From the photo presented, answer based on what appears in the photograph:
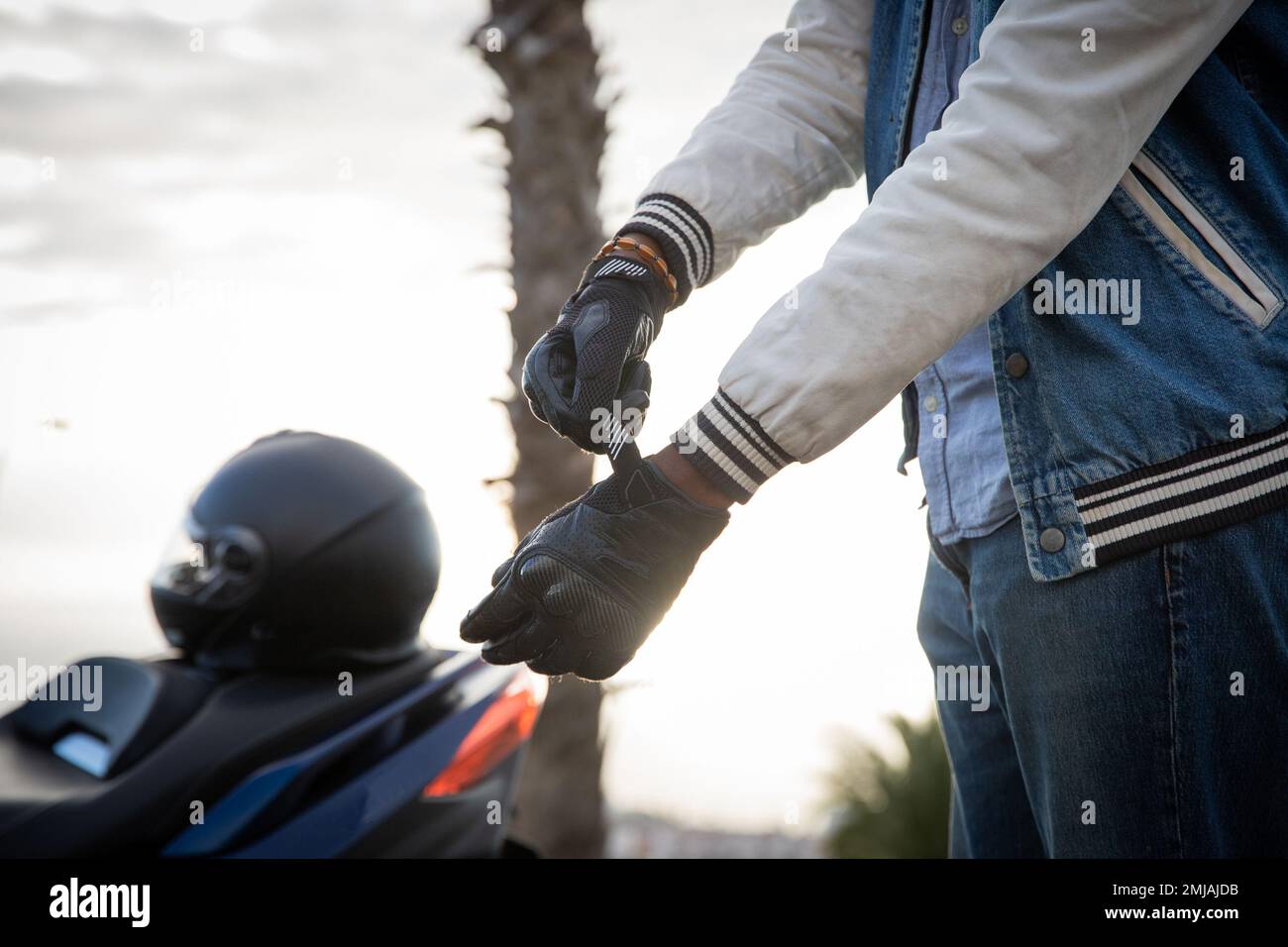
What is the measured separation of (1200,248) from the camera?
105 cm

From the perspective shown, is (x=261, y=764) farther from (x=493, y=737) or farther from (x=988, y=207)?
(x=988, y=207)

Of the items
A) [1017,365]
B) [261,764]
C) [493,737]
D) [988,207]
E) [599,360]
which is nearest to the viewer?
[988,207]

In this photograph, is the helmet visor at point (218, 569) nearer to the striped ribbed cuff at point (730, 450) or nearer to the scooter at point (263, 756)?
the scooter at point (263, 756)

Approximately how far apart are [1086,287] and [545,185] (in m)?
2.70

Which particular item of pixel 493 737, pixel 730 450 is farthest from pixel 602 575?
pixel 493 737

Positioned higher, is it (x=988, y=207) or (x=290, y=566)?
(x=988, y=207)

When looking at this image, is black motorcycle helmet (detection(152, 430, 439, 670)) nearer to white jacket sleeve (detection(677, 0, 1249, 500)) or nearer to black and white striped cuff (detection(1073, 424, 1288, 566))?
white jacket sleeve (detection(677, 0, 1249, 500))

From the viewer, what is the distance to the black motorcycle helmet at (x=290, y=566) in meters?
1.62

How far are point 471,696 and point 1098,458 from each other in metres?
1.17

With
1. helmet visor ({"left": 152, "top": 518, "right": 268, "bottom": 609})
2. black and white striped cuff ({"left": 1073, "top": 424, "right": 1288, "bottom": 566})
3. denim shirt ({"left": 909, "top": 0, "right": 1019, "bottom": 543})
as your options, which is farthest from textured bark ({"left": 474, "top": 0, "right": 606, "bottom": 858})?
black and white striped cuff ({"left": 1073, "top": 424, "right": 1288, "bottom": 566})

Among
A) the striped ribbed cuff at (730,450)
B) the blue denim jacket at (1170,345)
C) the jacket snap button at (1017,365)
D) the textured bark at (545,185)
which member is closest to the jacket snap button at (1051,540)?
the blue denim jacket at (1170,345)

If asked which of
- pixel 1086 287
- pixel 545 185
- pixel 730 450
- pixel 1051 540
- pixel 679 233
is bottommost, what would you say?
pixel 1051 540
